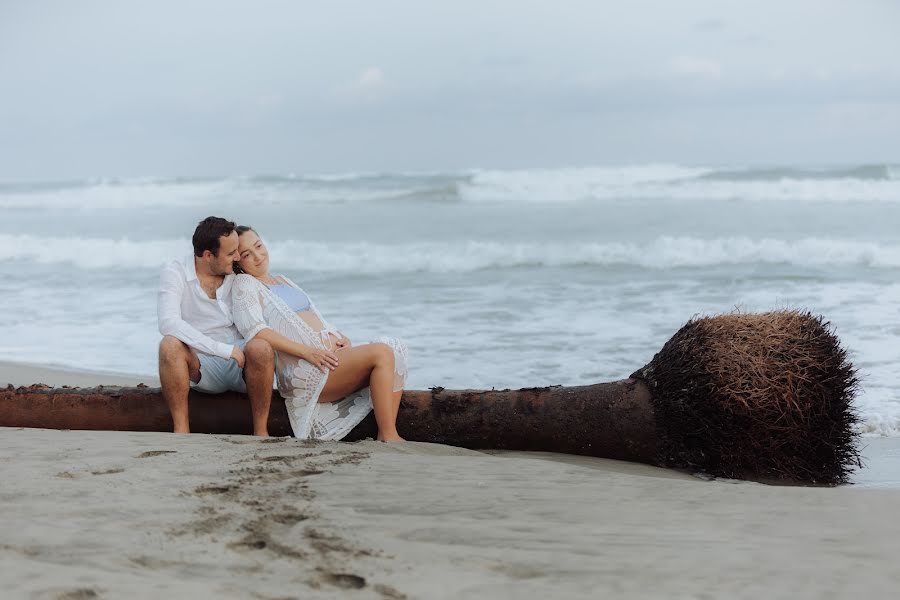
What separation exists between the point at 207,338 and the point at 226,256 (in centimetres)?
51

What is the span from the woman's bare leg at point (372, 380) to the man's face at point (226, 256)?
88cm

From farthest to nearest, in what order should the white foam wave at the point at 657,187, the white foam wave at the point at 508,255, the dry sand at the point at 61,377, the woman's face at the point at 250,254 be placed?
the white foam wave at the point at 657,187 → the white foam wave at the point at 508,255 → the dry sand at the point at 61,377 → the woman's face at the point at 250,254

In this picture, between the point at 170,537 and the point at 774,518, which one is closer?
the point at 170,537

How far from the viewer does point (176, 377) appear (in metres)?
5.16

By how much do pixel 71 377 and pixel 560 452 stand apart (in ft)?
15.5

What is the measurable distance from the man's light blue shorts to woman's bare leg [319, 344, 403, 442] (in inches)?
20.2

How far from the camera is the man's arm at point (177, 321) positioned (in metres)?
5.24

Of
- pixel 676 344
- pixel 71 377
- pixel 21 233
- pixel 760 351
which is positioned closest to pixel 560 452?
pixel 676 344

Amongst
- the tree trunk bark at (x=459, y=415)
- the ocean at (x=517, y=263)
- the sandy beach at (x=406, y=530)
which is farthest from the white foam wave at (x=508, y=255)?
the sandy beach at (x=406, y=530)

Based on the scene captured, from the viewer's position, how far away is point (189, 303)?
5551mm

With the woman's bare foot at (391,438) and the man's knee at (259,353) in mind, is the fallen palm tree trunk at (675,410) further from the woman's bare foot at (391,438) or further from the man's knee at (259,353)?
the man's knee at (259,353)

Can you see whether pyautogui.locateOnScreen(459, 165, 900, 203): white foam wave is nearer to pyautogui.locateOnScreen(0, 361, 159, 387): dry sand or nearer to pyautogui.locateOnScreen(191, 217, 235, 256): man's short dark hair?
pyautogui.locateOnScreen(0, 361, 159, 387): dry sand

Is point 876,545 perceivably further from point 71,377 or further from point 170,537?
point 71,377

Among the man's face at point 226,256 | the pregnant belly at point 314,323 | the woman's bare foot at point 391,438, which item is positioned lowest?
the woman's bare foot at point 391,438
